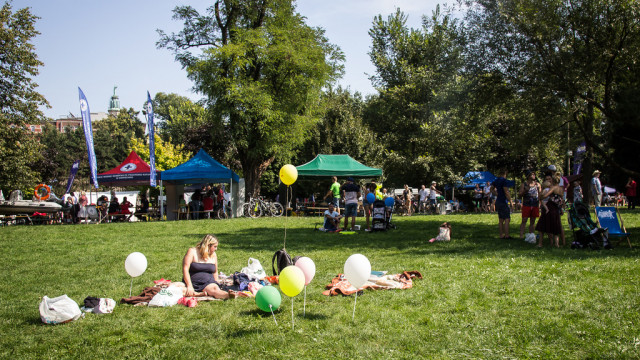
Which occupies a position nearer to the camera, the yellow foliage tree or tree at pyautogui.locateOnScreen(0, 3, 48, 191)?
tree at pyautogui.locateOnScreen(0, 3, 48, 191)

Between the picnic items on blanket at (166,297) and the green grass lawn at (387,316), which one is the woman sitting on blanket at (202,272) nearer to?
the picnic items on blanket at (166,297)

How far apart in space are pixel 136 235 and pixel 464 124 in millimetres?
13048

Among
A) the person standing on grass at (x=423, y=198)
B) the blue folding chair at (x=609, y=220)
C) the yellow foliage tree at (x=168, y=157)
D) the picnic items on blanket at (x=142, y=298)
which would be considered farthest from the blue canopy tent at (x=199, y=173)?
the yellow foliage tree at (x=168, y=157)

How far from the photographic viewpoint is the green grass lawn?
4105 millimetres

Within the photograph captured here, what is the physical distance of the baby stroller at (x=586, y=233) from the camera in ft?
31.5

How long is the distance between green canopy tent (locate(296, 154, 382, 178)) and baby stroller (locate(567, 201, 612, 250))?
45.9 ft

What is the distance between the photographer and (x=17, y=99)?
86.5 ft

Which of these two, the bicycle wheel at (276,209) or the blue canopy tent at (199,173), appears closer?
the blue canopy tent at (199,173)

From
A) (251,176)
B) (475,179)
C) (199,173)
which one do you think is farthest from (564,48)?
(475,179)

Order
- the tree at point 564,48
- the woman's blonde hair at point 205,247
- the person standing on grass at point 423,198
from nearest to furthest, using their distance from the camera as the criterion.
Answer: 1. the woman's blonde hair at point 205,247
2. the tree at point 564,48
3. the person standing on grass at point 423,198

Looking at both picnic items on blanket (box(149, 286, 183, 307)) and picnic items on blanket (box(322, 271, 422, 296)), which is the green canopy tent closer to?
picnic items on blanket (box(322, 271, 422, 296))

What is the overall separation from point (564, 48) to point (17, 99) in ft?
94.3

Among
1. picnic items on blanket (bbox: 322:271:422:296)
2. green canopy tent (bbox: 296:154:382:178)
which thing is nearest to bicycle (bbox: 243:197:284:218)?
green canopy tent (bbox: 296:154:382:178)

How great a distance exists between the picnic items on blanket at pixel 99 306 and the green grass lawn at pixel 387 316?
0.17m
